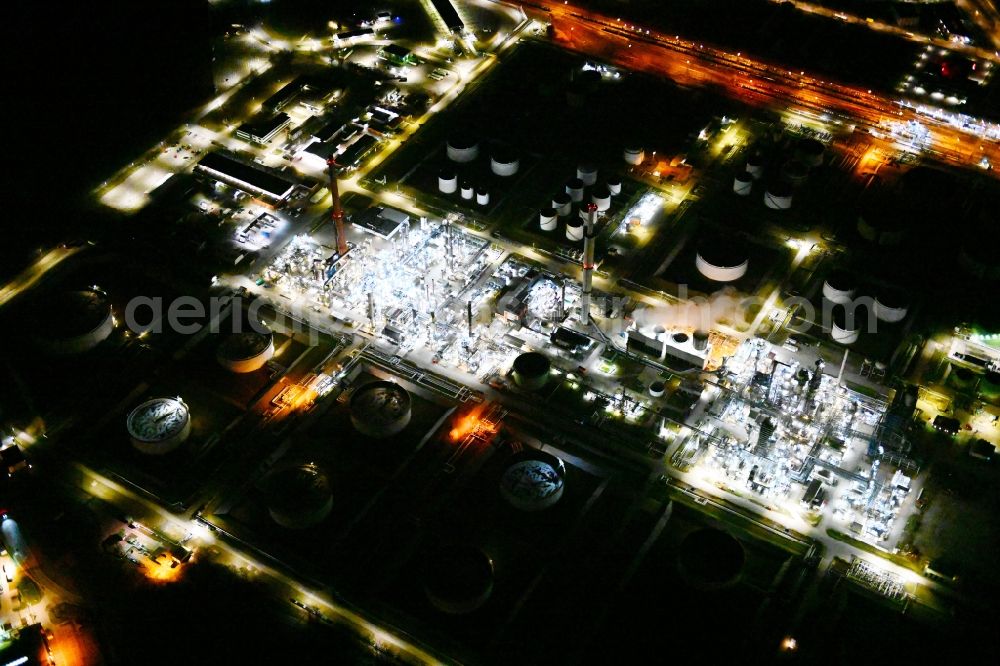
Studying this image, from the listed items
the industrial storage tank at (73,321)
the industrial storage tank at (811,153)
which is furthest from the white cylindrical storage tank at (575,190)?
the industrial storage tank at (73,321)

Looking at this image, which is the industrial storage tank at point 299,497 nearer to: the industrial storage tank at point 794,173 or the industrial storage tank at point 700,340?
the industrial storage tank at point 700,340

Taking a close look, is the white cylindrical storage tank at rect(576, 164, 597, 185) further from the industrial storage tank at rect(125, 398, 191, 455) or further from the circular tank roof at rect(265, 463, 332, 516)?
the industrial storage tank at rect(125, 398, 191, 455)

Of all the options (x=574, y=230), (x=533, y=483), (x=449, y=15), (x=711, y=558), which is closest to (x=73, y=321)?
(x=533, y=483)

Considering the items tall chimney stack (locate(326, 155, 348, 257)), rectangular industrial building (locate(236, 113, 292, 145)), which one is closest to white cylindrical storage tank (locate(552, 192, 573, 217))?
tall chimney stack (locate(326, 155, 348, 257))

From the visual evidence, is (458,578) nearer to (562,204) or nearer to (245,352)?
(245,352)

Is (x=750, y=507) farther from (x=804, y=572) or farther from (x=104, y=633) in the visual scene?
(x=104, y=633)

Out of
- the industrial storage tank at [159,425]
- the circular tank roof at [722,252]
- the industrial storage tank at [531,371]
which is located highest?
the circular tank roof at [722,252]
